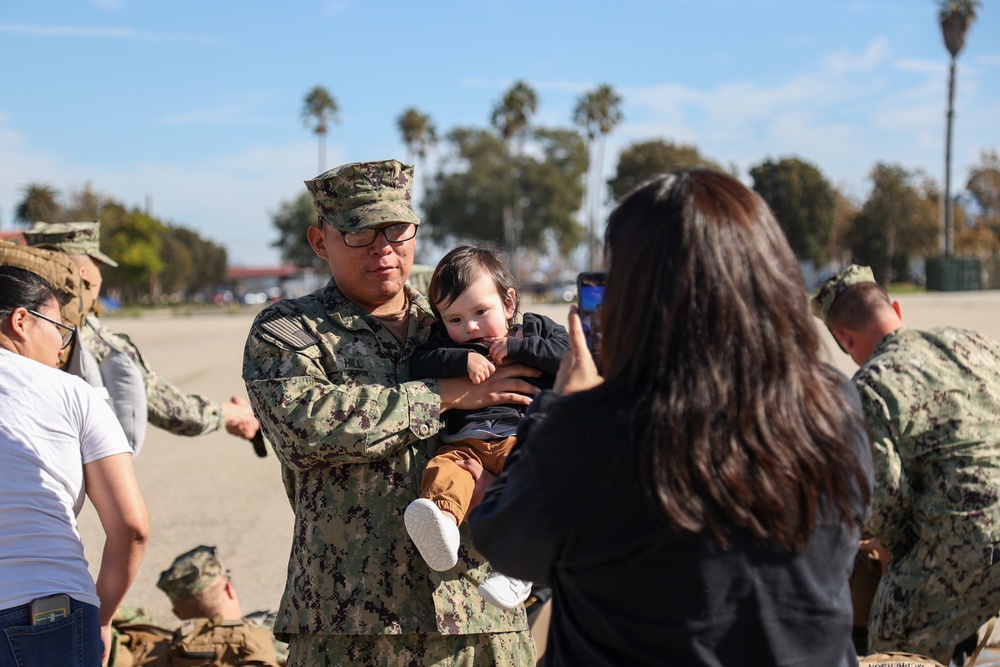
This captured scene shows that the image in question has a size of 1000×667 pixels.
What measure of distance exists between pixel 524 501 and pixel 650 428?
287 mm

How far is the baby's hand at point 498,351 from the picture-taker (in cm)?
283

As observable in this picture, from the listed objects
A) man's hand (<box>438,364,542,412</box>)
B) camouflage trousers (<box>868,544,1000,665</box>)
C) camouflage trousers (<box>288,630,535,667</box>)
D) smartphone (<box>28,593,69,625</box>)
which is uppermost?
man's hand (<box>438,364,542,412</box>)

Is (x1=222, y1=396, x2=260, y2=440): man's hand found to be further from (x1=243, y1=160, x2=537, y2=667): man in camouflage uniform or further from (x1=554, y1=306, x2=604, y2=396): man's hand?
(x1=554, y1=306, x2=604, y2=396): man's hand

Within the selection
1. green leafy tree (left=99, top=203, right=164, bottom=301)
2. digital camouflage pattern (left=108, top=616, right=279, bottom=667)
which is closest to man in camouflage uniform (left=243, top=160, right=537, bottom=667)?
digital camouflage pattern (left=108, top=616, right=279, bottom=667)

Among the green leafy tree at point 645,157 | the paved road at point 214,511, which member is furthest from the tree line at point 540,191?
the paved road at point 214,511

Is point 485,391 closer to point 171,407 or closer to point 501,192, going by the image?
point 171,407

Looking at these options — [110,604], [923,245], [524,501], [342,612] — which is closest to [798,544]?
[524,501]

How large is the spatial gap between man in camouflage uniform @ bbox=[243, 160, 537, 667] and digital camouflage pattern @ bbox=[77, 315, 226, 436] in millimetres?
1807

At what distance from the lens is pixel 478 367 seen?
2.77 metres

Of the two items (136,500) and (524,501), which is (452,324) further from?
(524,501)

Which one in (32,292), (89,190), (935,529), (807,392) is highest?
(89,190)

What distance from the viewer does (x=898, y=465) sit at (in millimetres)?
3668

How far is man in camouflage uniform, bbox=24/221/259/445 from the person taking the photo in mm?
4633

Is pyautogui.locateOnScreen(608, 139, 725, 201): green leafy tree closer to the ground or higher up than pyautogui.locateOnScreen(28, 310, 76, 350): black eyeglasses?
higher up
